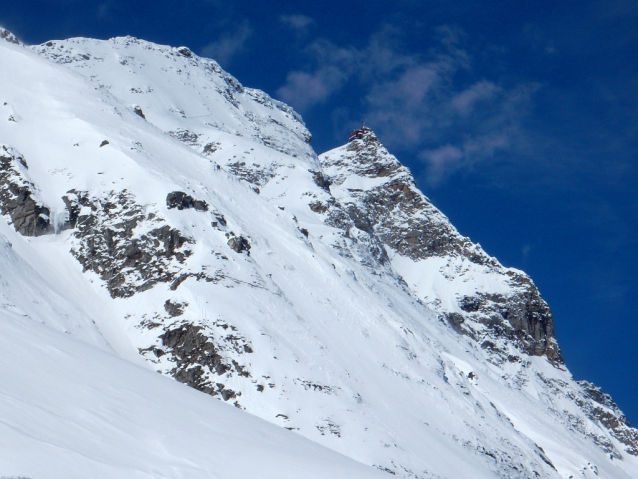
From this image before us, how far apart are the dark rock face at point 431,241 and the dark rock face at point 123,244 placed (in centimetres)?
5603

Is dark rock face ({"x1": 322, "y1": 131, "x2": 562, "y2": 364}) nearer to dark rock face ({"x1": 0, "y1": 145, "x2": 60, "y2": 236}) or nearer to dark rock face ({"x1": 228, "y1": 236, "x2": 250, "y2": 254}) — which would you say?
dark rock face ({"x1": 228, "y1": 236, "x2": 250, "y2": 254})

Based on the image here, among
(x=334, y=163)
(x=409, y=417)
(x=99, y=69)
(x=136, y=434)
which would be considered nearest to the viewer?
(x=136, y=434)

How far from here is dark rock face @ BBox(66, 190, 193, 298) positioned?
46.6 meters

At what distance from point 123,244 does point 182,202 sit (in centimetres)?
558

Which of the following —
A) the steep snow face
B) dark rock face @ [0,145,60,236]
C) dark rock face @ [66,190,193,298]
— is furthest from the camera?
dark rock face @ [0,145,60,236]

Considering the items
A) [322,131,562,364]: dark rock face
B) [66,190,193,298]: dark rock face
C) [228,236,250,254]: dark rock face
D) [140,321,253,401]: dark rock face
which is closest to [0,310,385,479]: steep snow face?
[140,321,253,401]: dark rock face

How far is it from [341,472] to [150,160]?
49894mm

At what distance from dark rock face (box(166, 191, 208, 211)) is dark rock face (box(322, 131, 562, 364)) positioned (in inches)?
2057

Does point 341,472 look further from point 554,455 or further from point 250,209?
point 554,455

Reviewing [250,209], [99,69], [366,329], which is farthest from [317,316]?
[99,69]

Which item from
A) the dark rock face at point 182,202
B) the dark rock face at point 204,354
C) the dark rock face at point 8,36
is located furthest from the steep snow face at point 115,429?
the dark rock face at point 8,36

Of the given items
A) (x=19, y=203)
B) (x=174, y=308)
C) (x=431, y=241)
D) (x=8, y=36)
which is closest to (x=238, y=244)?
(x=174, y=308)

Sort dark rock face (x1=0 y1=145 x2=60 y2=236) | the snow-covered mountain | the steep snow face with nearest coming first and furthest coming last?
the steep snow face → the snow-covered mountain → dark rock face (x1=0 y1=145 x2=60 y2=236)

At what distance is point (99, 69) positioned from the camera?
Answer: 113 meters
